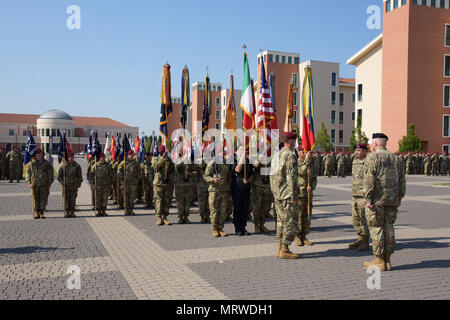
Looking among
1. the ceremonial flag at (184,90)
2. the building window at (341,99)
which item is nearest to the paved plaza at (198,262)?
the ceremonial flag at (184,90)

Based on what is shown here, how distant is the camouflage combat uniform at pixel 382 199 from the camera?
20.8 feet

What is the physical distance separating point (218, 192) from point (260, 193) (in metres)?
1.06

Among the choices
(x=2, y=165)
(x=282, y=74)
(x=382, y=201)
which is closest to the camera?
(x=382, y=201)

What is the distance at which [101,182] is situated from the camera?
41.6 ft

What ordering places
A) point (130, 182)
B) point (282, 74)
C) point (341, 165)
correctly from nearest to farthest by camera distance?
point (130, 182) → point (341, 165) → point (282, 74)

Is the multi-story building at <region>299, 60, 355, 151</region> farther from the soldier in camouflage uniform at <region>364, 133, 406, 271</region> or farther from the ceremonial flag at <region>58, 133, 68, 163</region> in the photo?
the soldier in camouflage uniform at <region>364, 133, 406, 271</region>

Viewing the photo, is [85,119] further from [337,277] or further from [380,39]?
[337,277]

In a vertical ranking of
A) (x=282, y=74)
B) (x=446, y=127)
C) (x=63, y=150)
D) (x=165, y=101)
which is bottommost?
(x=63, y=150)

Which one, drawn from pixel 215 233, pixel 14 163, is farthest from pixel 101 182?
pixel 14 163

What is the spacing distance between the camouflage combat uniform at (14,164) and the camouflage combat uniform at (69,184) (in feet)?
42.8

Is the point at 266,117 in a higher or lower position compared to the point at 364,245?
higher

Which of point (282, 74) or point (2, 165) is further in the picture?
point (282, 74)

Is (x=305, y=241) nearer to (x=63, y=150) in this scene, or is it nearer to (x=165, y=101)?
(x=165, y=101)
